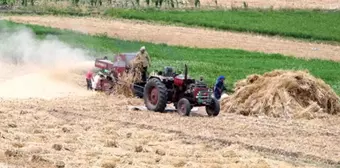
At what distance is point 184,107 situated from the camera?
21.2 metres

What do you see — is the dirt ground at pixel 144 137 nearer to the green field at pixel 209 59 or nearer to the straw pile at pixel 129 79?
the straw pile at pixel 129 79

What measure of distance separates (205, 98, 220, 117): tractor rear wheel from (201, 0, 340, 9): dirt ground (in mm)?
42517

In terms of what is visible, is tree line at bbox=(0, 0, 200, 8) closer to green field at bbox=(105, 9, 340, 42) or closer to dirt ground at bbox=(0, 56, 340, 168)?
green field at bbox=(105, 9, 340, 42)

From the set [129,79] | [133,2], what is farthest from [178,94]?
[133,2]

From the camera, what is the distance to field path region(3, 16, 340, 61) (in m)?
44.1

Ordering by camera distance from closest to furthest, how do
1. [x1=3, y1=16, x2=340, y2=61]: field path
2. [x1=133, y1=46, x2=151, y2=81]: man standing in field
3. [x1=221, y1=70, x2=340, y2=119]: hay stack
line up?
[x1=221, y1=70, x2=340, y2=119]: hay stack
[x1=133, y1=46, x2=151, y2=81]: man standing in field
[x1=3, y1=16, x2=340, y2=61]: field path

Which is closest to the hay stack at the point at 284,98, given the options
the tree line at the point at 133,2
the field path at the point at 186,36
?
the field path at the point at 186,36

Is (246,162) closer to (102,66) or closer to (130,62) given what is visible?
(130,62)

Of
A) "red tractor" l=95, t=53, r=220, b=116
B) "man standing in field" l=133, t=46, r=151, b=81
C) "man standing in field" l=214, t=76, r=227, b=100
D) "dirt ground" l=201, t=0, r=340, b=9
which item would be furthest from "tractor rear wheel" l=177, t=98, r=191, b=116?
"dirt ground" l=201, t=0, r=340, b=9

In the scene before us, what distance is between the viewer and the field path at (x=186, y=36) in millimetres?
44125

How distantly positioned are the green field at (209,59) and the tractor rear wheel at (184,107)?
7.56 m

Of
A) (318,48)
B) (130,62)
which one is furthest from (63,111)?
(318,48)

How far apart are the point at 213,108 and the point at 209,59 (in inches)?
640

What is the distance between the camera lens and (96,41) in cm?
3984
